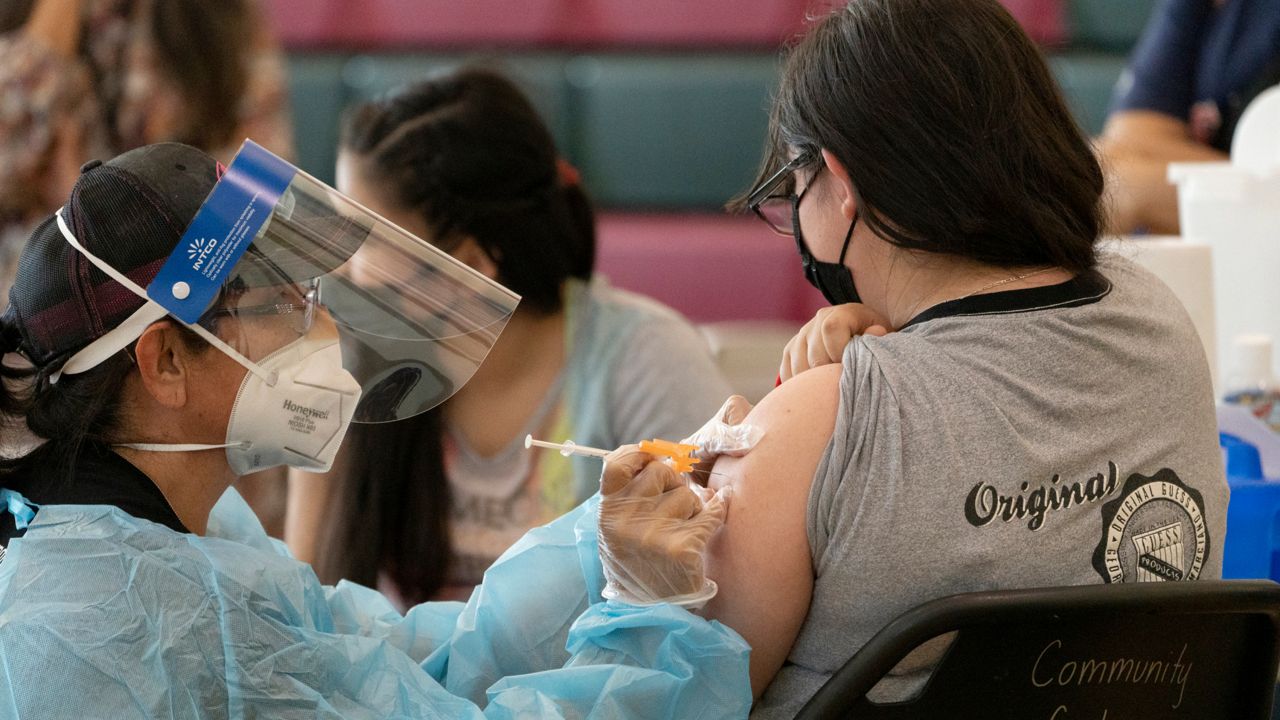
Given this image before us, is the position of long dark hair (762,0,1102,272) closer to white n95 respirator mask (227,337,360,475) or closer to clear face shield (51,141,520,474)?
clear face shield (51,141,520,474)

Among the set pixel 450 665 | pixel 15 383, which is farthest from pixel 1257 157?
pixel 15 383

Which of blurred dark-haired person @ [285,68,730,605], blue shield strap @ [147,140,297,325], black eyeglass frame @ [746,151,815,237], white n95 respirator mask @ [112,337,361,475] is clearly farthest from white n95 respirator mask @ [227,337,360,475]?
blurred dark-haired person @ [285,68,730,605]

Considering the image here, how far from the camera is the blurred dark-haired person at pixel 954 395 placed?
99cm

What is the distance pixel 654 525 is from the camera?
102 cm

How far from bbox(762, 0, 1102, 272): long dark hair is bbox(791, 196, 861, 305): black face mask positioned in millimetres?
69

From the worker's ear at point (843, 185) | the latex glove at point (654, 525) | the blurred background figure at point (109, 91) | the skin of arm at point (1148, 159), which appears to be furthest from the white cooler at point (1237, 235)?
the blurred background figure at point (109, 91)

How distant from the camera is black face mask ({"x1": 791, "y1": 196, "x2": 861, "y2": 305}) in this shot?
1.14 m

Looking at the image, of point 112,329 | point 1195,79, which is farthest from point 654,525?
point 1195,79

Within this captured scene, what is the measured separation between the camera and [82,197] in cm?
105

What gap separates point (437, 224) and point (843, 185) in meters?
0.83

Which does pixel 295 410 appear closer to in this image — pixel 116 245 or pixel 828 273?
pixel 116 245

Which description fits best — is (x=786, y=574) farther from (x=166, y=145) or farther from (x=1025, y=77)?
(x=166, y=145)

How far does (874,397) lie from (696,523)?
17 cm

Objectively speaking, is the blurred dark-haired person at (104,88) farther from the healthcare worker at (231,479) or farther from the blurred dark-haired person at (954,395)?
the blurred dark-haired person at (954,395)
